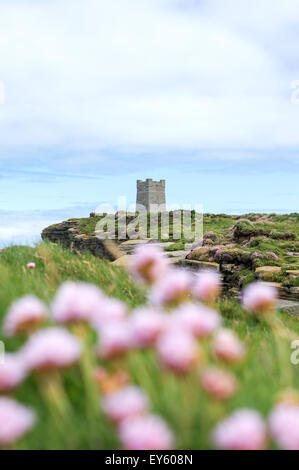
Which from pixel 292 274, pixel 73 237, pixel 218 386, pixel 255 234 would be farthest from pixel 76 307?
pixel 73 237

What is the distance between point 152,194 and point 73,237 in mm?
26110

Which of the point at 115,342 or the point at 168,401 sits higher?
the point at 115,342

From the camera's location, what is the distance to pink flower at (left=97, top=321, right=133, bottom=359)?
1.88 metres

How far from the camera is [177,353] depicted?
168 centimetres

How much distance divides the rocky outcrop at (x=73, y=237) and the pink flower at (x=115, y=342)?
2258 centimetres

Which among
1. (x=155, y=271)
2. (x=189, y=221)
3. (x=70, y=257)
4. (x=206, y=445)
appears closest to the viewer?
(x=206, y=445)

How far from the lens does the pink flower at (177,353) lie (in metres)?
1.68

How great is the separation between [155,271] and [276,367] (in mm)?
1638

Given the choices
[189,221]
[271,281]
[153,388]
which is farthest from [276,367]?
[189,221]

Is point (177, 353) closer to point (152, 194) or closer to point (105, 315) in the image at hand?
point (105, 315)

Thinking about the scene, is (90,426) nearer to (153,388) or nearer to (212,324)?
(153,388)

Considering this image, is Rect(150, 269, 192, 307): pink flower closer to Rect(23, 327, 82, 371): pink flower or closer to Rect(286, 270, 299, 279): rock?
Rect(23, 327, 82, 371): pink flower

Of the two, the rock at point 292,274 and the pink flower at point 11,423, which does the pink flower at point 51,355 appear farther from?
the rock at point 292,274

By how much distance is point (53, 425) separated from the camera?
2.10 m
